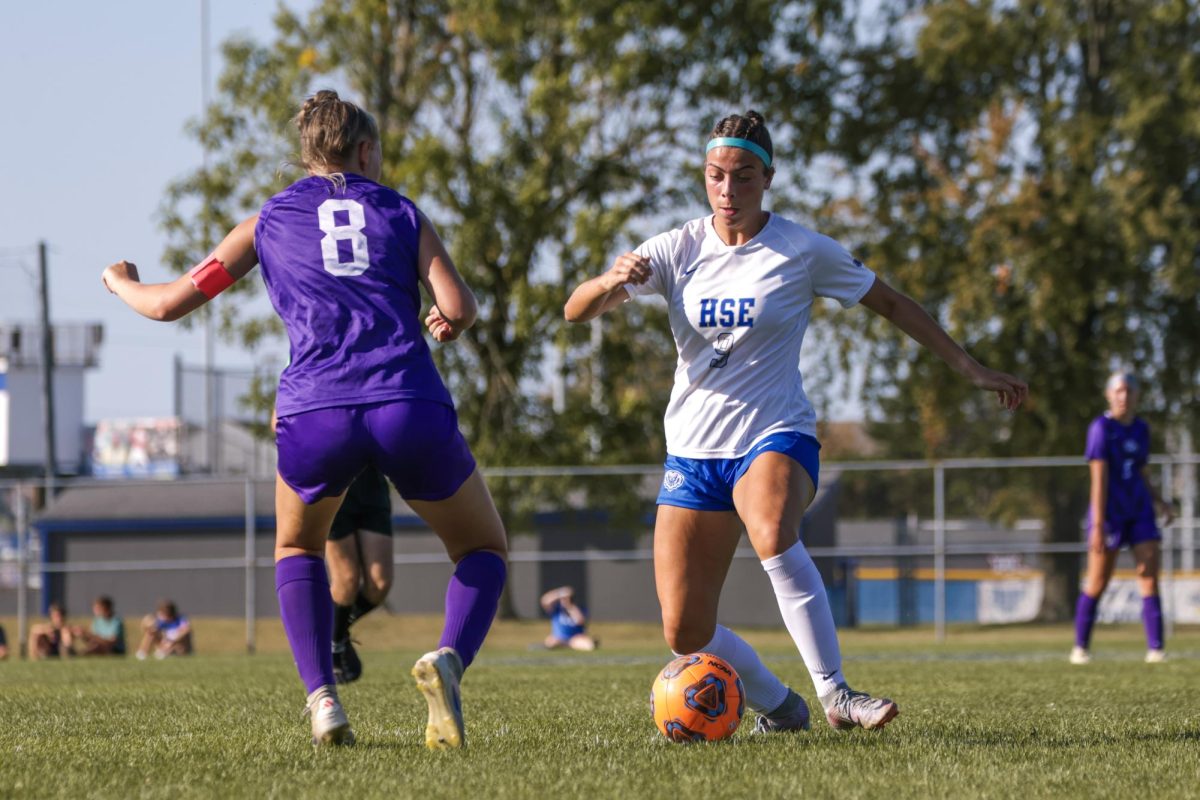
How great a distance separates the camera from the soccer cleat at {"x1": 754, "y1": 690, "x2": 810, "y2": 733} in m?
5.85

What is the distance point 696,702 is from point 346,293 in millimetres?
1773

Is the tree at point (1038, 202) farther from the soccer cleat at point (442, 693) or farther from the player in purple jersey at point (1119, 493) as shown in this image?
Answer: the soccer cleat at point (442, 693)

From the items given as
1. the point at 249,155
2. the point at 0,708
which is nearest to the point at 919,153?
the point at 249,155

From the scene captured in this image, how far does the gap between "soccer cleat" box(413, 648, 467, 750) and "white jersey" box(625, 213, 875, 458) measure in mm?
1257

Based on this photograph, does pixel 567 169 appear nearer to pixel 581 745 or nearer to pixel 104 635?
pixel 104 635

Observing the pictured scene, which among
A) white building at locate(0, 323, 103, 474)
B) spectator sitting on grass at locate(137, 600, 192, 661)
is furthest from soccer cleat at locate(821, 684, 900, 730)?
white building at locate(0, 323, 103, 474)

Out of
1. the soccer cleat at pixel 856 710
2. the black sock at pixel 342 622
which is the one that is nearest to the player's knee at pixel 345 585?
the black sock at pixel 342 622

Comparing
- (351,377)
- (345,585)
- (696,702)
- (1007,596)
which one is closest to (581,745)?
(696,702)

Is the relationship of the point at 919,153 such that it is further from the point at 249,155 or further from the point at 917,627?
the point at 249,155

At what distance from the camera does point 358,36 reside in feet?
90.6

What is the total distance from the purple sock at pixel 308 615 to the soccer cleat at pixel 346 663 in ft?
12.5

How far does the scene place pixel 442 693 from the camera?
488cm

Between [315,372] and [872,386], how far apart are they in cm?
2213

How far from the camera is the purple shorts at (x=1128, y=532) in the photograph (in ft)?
38.9
